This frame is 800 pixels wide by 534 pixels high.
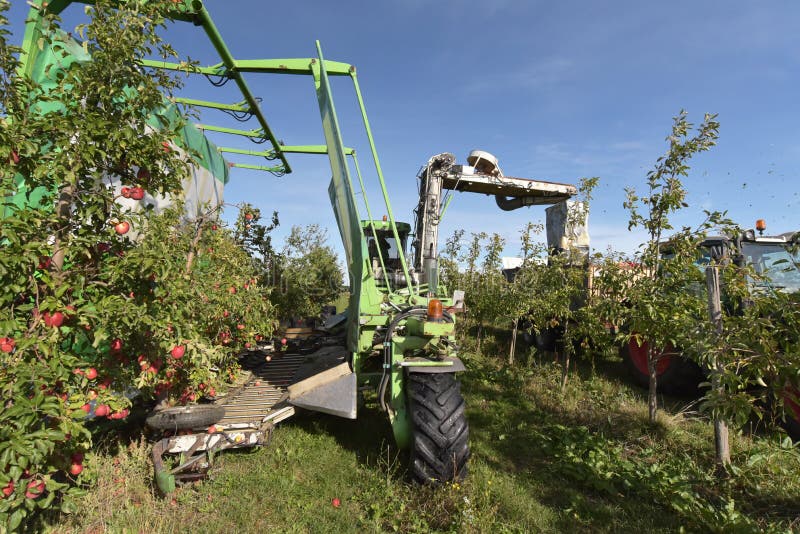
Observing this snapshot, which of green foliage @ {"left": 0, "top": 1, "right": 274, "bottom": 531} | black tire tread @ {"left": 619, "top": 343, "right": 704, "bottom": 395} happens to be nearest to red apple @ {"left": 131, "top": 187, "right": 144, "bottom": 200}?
green foliage @ {"left": 0, "top": 1, "right": 274, "bottom": 531}

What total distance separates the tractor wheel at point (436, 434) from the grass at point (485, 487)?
0.45ft

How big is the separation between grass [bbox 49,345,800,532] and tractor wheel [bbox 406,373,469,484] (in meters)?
0.14

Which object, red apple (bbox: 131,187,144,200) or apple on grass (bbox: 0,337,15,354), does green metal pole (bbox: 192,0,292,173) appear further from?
apple on grass (bbox: 0,337,15,354)

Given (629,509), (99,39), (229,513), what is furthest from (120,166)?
(629,509)

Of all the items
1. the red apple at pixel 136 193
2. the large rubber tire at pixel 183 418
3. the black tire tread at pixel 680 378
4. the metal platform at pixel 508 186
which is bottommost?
the black tire tread at pixel 680 378

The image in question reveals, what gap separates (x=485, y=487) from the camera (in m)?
3.56

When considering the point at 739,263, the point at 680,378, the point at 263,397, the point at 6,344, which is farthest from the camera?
the point at 680,378

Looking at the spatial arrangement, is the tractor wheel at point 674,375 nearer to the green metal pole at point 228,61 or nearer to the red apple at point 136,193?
the red apple at point 136,193

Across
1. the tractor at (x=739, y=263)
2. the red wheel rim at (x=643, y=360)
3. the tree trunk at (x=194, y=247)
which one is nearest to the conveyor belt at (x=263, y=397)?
the tree trunk at (x=194, y=247)

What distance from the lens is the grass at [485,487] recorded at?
308 centimetres

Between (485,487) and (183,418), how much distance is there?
258 centimetres

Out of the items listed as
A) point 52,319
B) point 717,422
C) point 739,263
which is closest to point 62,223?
point 52,319

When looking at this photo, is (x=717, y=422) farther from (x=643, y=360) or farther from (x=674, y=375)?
(x=643, y=360)

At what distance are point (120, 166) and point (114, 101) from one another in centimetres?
39
